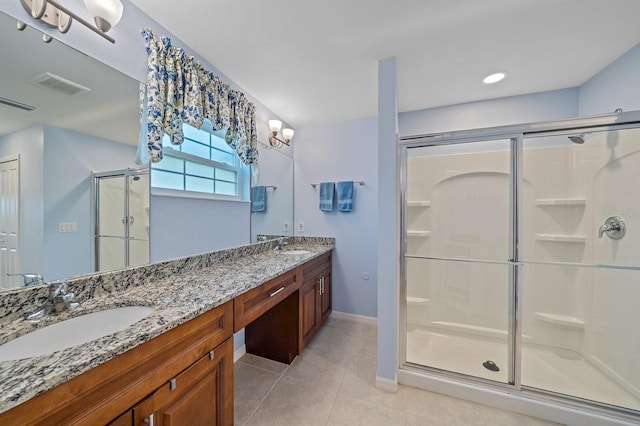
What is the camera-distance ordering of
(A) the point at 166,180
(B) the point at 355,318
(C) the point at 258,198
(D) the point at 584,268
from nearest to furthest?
(A) the point at 166,180 < (D) the point at 584,268 < (C) the point at 258,198 < (B) the point at 355,318

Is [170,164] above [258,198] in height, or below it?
above

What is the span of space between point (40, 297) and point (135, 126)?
0.92 m

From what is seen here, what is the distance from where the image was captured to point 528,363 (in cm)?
189

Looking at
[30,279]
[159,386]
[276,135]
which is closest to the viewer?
[159,386]

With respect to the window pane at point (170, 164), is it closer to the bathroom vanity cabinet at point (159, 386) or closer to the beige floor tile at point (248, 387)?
the bathroom vanity cabinet at point (159, 386)

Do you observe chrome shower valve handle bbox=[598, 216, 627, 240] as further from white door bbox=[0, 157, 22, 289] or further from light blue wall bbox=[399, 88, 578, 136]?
white door bbox=[0, 157, 22, 289]

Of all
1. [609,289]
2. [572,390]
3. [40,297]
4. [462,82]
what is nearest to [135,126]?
[40,297]

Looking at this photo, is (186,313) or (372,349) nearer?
(186,313)

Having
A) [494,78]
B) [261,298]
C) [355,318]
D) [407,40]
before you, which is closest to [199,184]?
[261,298]

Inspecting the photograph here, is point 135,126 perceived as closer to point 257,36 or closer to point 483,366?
point 257,36

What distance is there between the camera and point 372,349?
7.31 feet

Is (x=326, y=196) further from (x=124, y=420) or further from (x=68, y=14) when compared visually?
(x=124, y=420)

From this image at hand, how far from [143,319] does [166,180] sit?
99 centimetres

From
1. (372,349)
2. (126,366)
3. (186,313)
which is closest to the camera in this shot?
(126,366)
